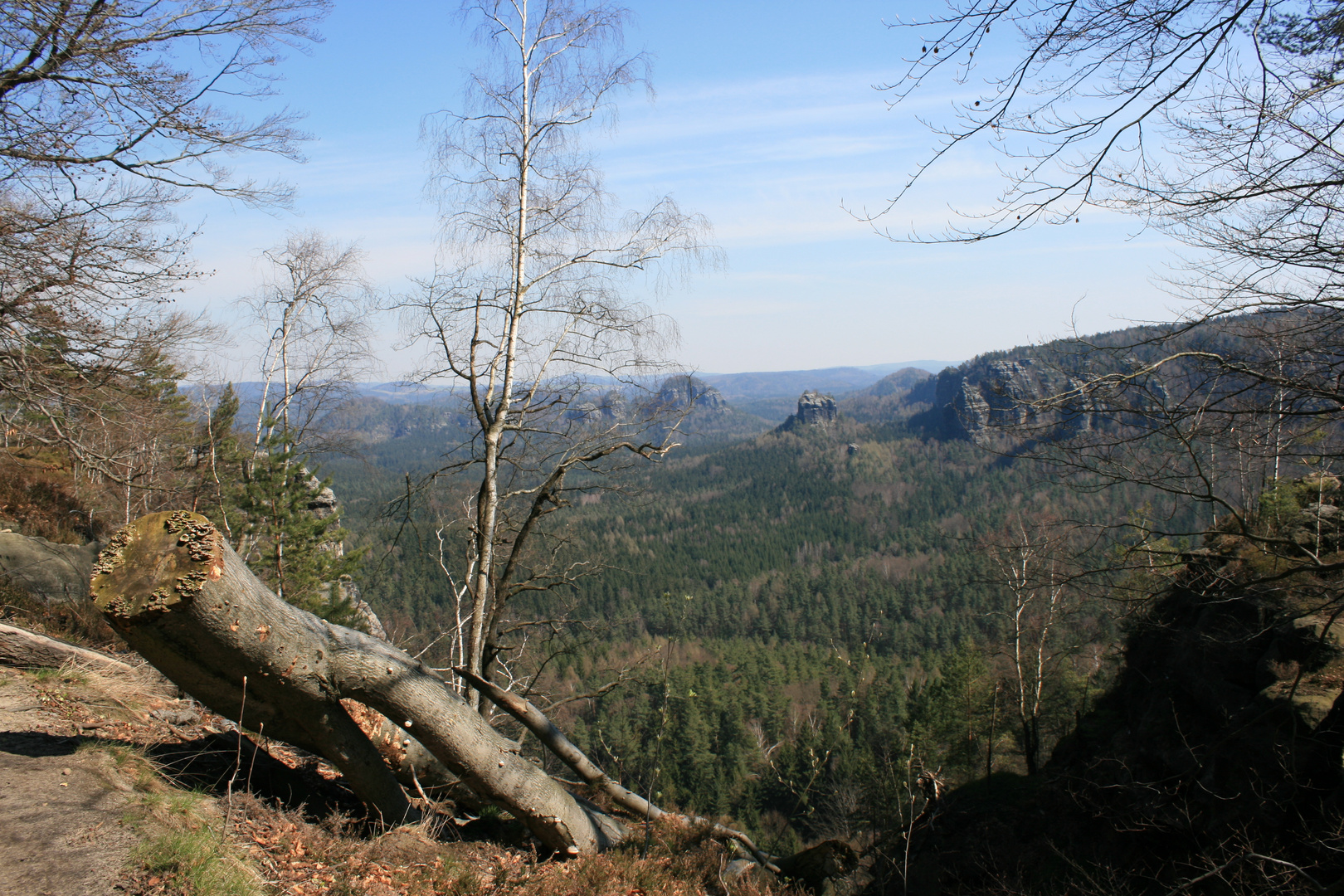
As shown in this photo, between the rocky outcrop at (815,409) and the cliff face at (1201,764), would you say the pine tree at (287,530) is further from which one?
the rocky outcrop at (815,409)

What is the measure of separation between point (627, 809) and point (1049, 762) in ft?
37.3

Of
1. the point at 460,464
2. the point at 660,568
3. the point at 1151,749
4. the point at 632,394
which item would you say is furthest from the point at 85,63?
the point at 660,568

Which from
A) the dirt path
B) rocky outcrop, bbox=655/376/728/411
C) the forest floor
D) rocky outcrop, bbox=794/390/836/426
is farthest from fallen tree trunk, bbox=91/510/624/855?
rocky outcrop, bbox=794/390/836/426

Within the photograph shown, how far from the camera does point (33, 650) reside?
5055 mm

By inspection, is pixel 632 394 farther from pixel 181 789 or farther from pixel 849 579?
pixel 849 579

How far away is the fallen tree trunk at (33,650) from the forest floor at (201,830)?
0.20m

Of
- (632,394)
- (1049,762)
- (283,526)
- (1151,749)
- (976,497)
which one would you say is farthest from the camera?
(976,497)

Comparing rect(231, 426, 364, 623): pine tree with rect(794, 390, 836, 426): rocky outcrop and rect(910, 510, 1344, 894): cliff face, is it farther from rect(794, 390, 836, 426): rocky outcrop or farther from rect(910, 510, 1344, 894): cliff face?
rect(794, 390, 836, 426): rocky outcrop

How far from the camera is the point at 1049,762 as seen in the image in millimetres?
13617

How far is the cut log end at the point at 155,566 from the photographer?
334cm

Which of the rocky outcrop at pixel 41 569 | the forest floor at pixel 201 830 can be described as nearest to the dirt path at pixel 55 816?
the forest floor at pixel 201 830

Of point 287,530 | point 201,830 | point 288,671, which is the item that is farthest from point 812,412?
point 201,830

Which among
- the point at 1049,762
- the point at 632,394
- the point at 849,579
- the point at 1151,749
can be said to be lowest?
the point at 849,579

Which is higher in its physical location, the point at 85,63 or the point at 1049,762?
the point at 85,63
